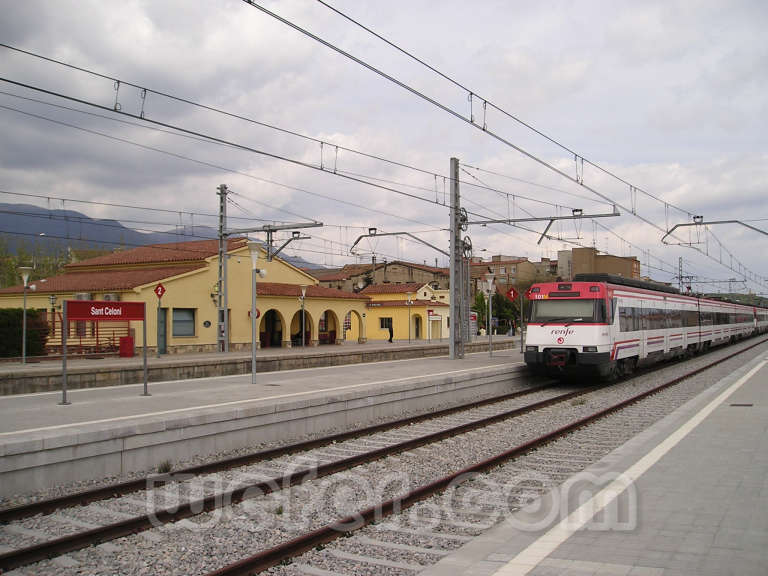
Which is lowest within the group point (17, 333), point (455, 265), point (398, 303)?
point (17, 333)

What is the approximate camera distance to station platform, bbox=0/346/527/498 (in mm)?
8602

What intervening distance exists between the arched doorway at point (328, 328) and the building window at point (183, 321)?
11.6 meters

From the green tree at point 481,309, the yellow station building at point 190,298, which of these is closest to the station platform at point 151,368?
the yellow station building at point 190,298

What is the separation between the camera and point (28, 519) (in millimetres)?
7141

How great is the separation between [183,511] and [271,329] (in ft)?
126

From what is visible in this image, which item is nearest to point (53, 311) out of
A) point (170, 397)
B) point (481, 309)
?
point (170, 397)

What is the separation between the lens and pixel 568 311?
19969 millimetres

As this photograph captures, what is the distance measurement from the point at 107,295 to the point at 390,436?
24657 mm

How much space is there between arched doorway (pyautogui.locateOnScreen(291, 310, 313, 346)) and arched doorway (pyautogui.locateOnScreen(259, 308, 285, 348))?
1079 mm

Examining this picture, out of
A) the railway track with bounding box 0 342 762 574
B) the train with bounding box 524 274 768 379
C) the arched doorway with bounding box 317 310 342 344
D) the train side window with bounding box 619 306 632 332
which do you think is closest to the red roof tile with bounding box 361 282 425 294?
the arched doorway with bounding box 317 310 342 344

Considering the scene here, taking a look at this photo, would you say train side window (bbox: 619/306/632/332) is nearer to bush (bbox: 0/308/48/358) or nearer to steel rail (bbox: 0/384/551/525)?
steel rail (bbox: 0/384/551/525)

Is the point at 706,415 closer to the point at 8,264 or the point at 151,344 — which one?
the point at 151,344

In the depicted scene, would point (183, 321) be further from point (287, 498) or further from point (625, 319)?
point (287, 498)

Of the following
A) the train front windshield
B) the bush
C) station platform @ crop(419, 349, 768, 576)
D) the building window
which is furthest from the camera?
the building window
